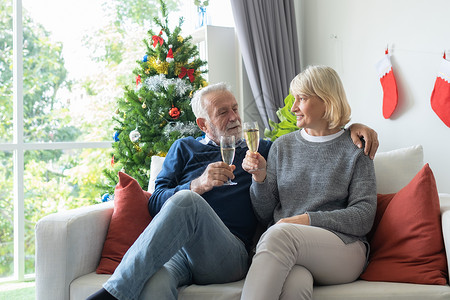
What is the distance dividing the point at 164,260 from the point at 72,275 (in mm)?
483

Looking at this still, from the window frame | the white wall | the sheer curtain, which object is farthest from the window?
the white wall

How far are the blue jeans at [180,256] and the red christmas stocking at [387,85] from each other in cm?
168

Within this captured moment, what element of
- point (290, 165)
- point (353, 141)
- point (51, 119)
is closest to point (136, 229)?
point (290, 165)

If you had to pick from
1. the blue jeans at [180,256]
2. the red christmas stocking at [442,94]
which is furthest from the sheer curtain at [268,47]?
the blue jeans at [180,256]

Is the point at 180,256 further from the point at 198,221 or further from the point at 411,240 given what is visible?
the point at 411,240

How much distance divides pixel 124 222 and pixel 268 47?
214 centimetres

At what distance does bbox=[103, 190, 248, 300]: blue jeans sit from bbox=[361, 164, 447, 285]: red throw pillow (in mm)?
512

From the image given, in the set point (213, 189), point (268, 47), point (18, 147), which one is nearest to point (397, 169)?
point (213, 189)

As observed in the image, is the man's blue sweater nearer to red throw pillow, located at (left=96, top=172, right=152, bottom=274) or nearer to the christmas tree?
red throw pillow, located at (left=96, top=172, right=152, bottom=274)

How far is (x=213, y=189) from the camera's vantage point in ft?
6.79

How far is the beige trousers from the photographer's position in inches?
61.2

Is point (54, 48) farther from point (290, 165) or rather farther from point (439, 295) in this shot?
point (439, 295)

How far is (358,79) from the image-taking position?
3.41 metres

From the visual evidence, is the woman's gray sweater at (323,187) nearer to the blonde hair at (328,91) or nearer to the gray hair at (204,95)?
the blonde hair at (328,91)
